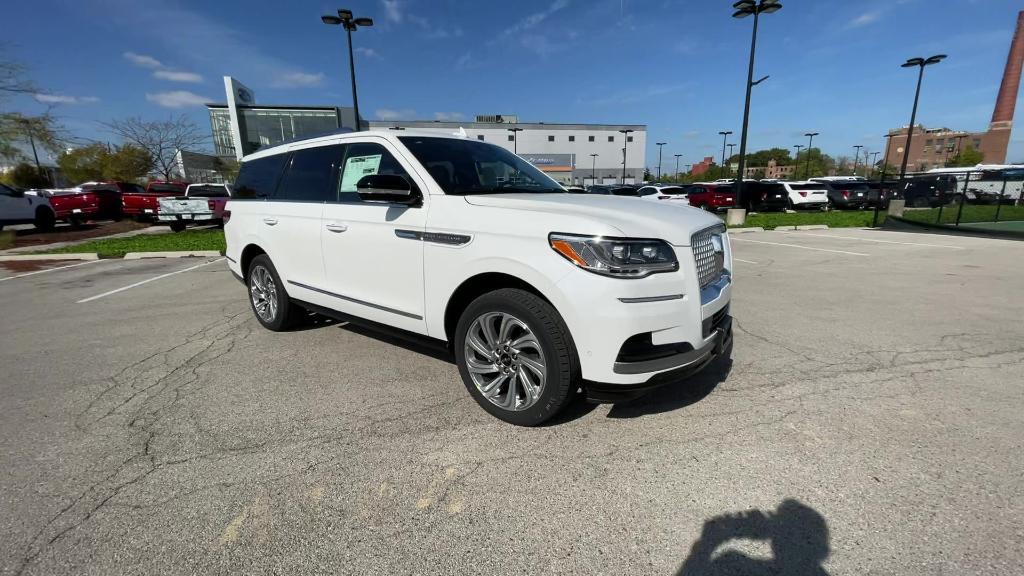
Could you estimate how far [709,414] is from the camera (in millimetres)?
2840

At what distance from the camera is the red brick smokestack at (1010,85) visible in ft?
245

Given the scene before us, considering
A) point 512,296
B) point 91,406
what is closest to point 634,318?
point 512,296

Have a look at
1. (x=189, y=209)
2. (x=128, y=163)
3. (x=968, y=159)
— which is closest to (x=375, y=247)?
(x=189, y=209)

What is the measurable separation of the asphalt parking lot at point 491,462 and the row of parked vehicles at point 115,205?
1033 cm

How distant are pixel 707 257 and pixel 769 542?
1559mm

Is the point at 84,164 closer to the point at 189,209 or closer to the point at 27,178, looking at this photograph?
the point at 27,178

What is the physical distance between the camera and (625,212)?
258 centimetres

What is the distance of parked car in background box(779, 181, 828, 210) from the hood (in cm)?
2385

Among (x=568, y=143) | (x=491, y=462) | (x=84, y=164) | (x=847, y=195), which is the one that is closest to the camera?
(x=491, y=462)

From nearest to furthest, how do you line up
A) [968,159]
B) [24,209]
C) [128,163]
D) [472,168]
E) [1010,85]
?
[472,168], [24,209], [128,163], [1010,85], [968,159]

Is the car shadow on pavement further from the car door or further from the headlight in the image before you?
the car door

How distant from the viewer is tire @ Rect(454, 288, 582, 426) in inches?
95.3

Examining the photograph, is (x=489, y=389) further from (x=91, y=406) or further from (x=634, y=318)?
(x=91, y=406)

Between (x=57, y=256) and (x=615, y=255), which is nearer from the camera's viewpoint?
(x=615, y=255)
